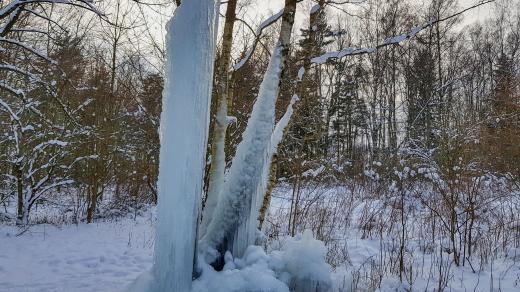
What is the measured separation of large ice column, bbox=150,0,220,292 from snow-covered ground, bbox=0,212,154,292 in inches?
49.0

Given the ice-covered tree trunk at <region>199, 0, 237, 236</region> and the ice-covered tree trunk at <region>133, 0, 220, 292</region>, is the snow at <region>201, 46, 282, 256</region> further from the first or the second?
the ice-covered tree trunk at <region>133, 0, 220, 292</region>

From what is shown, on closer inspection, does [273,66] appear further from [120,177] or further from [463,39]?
[463,39]

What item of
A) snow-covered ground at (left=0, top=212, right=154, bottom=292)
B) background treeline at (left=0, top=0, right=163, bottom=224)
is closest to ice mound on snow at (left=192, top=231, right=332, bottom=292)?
snow-covered ground at (left=0, top=212, right=154, bottom=292)

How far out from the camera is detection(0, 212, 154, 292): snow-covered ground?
3436 mm

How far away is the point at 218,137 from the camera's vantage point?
11.9ft

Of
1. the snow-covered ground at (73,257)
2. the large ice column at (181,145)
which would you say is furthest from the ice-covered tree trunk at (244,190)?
the snow-covered ground at (73,257)

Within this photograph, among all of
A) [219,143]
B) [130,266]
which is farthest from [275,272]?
[130,266]

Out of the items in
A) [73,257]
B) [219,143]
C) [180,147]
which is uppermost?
[219,143]

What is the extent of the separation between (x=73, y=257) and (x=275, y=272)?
2996mm

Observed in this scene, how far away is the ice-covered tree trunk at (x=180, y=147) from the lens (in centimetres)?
232

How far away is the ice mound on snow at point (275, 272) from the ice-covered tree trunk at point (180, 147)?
24 cm

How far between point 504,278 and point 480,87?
23768 mm

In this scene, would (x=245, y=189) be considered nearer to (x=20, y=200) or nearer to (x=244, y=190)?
(x=244, y=190)

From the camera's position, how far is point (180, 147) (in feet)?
7.63
